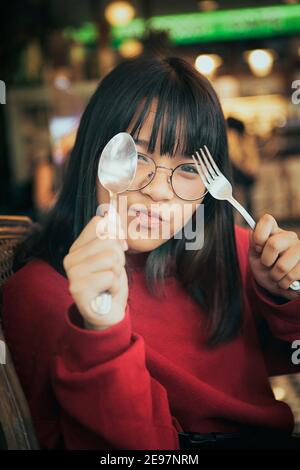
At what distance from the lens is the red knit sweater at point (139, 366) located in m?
0.71

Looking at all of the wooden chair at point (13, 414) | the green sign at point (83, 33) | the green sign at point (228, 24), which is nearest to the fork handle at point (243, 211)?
the wooden chair at point (13, 414)

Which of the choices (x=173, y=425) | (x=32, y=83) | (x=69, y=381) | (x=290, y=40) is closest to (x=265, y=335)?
(x=173, y=425)

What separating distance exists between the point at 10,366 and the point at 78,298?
0.54 feet

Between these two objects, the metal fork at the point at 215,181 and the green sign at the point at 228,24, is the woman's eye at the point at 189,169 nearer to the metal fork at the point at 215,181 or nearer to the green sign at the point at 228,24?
the metal fork at the point at 215,181

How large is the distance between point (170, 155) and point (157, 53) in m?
0.19

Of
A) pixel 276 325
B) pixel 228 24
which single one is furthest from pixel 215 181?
pixel 228 24

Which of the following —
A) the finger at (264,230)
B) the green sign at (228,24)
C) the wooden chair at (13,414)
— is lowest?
the wooden chair at (13,414)

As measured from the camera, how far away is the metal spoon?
77 cm

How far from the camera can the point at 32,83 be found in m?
3.94

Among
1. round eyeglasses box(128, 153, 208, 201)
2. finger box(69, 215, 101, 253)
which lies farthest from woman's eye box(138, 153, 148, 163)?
finger box(69, 215, 101, 253)

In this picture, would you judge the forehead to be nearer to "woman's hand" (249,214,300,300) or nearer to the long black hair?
the long black hair

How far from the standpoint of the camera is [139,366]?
72 cm

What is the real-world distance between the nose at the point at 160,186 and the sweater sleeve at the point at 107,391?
6.8 inches

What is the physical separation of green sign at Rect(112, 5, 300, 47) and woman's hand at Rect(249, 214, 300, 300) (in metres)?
2.19
